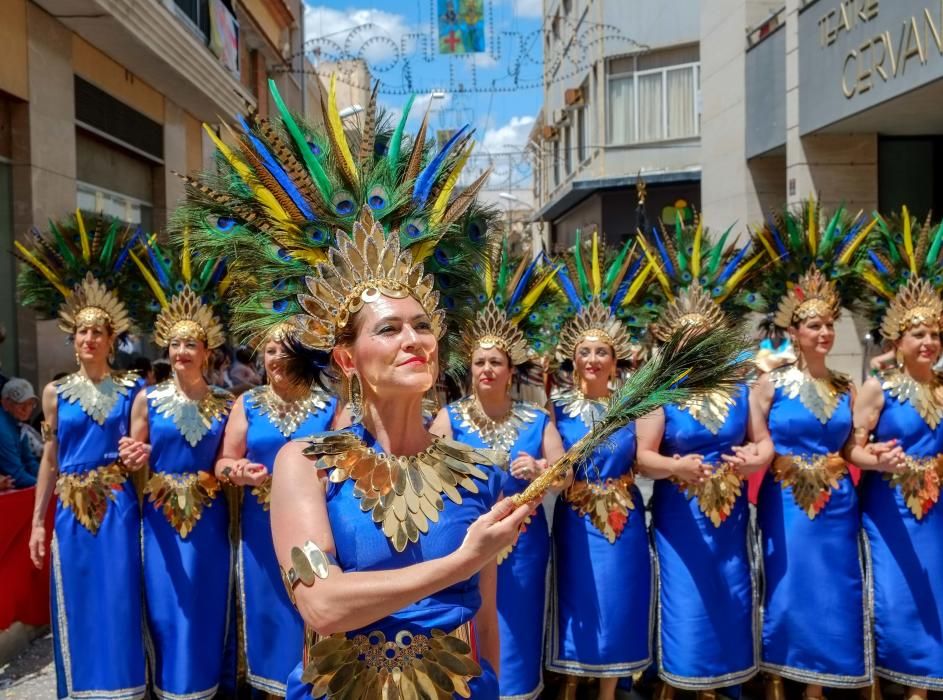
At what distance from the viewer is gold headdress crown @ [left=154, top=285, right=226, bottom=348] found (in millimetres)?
4730

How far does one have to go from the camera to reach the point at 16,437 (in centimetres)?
611

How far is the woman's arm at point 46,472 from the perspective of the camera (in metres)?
4.80

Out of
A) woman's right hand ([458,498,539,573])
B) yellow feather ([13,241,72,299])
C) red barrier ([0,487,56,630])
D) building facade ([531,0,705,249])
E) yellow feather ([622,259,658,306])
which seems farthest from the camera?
building facade ([531,0,705,249])

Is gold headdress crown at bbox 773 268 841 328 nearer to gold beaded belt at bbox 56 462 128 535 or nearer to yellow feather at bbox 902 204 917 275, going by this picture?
yellow feather at bbox 902 204 917 275

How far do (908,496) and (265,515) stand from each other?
3.26m

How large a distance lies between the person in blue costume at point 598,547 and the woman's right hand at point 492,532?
2430 mm

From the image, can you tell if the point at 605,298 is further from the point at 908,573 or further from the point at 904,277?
the point at 908,573

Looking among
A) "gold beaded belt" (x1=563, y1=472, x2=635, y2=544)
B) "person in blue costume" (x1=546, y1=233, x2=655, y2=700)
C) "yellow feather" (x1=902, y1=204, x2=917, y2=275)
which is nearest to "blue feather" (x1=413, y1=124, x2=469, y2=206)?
"person in blue costume" (x1=546, y1=233, x2=655, y2=700)

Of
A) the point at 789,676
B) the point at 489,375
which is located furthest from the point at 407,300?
the point at 789,676

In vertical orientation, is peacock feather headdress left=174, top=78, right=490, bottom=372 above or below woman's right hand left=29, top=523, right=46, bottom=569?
above

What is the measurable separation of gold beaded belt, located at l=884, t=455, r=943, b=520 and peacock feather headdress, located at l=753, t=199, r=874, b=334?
87cm

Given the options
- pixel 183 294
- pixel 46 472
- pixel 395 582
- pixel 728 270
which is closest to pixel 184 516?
pixel 46 472

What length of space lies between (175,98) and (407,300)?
12521 millimetres

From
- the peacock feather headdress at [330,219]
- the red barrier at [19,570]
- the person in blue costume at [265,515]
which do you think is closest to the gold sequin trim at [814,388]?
the person in blue costume at [265,515]
